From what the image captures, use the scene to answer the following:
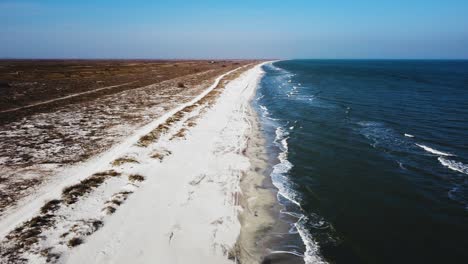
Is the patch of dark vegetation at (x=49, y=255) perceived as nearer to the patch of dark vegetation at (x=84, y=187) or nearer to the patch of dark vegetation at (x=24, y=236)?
the patch of dark vegetation at (x=24, y=236)

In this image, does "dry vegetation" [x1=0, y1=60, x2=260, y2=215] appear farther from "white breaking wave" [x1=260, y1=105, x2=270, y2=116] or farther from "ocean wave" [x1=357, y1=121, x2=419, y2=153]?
"ocean wave" [x1=357, y1=121, x2=419, y2=153]

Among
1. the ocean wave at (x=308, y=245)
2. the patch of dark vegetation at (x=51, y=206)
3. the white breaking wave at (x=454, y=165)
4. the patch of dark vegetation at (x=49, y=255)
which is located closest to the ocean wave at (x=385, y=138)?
the white breaking wave at (x=454, y=165)

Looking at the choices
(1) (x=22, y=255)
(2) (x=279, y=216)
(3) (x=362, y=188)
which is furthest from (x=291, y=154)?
(1) (x=22, y=255)

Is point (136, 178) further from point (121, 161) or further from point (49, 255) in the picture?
point (49, 255)

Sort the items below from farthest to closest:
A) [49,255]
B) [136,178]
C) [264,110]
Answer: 1. [264,110]
2. [136,178]
3. [49,255]

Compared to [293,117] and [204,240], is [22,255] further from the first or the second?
[293,117]

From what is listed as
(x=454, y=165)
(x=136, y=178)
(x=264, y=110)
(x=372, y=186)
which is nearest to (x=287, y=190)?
(x=372, y=186)
